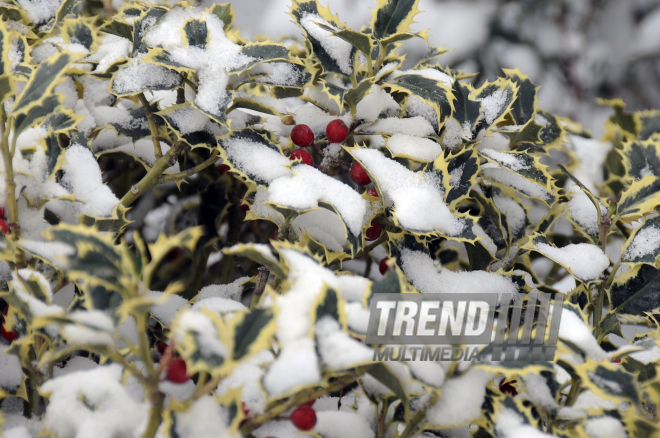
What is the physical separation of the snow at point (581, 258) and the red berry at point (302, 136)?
31cm

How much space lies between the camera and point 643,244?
2.05 feet

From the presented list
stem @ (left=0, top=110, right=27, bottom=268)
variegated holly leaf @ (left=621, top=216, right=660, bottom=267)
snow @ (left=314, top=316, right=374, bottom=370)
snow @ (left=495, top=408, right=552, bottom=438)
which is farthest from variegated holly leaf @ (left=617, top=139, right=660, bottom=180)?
stem @ (left=0, top=110, right=27, bottom=268)

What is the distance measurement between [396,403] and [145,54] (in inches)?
19.1

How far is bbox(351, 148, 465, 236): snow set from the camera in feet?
1.83

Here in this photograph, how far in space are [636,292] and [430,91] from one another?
0.34m

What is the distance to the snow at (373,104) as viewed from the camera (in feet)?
2.22

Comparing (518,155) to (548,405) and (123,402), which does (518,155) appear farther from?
(123,402)

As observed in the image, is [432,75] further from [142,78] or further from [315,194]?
[142,78]

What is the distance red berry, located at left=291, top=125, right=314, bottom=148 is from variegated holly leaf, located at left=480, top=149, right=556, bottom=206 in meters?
0.21

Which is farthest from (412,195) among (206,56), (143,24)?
(143,24)

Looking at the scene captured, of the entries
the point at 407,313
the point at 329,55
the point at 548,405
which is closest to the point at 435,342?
the point at 407,313

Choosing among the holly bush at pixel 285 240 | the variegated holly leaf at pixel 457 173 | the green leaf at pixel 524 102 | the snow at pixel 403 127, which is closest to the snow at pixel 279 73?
the holly bush at pixel 285 240

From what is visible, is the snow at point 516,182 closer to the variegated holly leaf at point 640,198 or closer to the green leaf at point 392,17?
the variegated holly leaf at point 640,198

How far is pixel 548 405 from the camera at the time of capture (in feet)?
1.61
